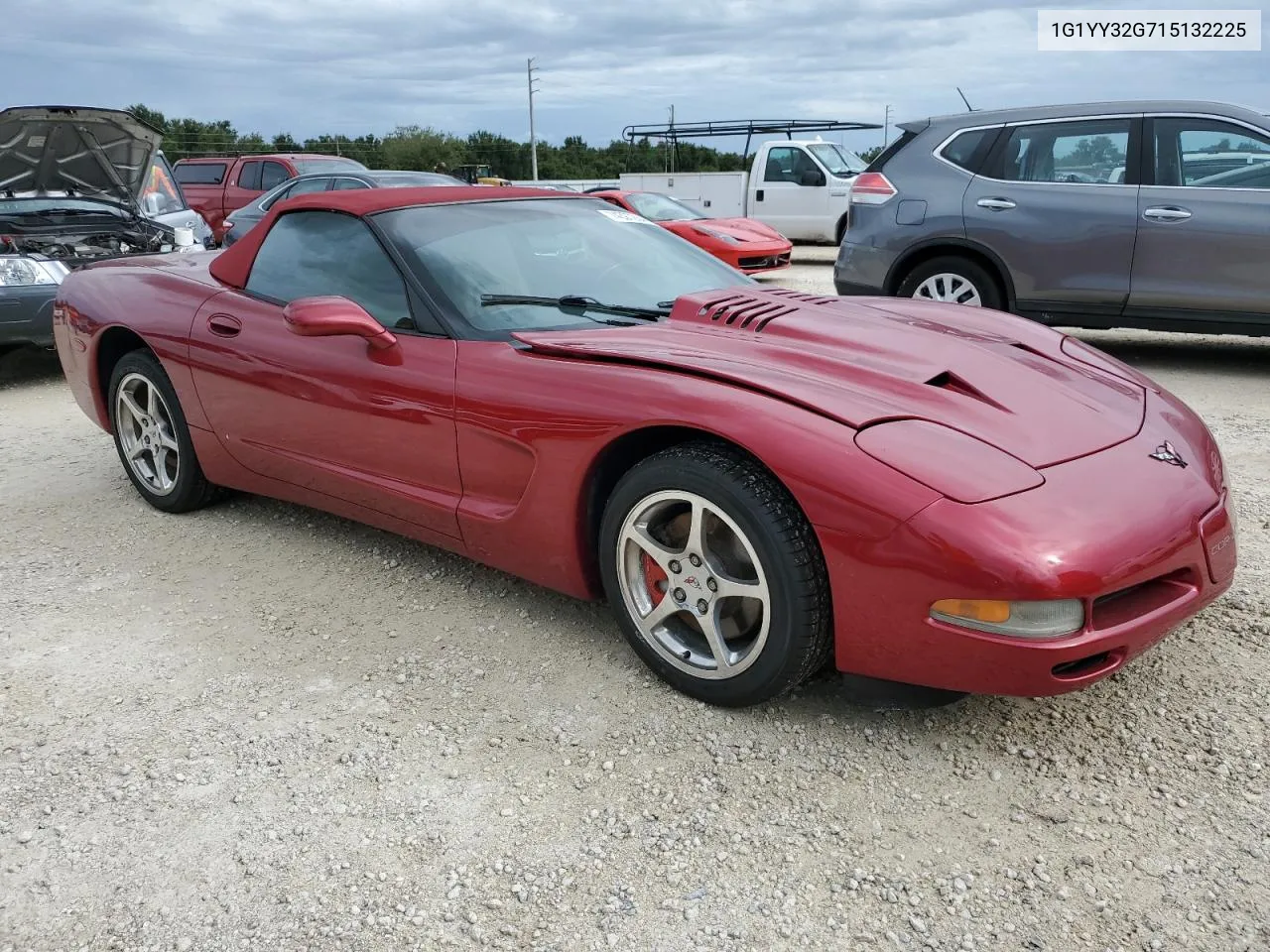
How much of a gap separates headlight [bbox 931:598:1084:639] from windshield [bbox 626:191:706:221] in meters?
9.96

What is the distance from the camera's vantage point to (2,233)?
23.4 feet

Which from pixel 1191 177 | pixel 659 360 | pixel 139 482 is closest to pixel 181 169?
pixel 139 482

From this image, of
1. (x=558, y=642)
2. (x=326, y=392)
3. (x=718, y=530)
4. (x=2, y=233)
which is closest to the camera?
(x=718, y=530)

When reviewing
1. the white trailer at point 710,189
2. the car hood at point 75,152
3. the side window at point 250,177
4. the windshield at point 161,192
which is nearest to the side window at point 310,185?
the windshield at point 161,192

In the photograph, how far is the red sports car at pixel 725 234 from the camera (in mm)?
11156

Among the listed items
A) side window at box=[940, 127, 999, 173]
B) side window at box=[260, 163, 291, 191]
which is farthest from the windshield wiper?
side window at box=[260, 163, 291, 191]

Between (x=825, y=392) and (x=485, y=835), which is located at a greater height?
(x=825, y=392)

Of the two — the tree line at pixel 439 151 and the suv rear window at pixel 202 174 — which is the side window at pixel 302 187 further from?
the tree line at pixel 439 151

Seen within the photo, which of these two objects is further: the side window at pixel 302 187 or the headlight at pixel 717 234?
the headlight at pixel 717 234

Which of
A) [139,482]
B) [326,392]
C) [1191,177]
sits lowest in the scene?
[139,482]

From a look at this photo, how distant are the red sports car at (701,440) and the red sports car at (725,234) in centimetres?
761

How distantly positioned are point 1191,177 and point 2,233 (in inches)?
306

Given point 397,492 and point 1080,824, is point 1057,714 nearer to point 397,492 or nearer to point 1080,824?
point 1080,824

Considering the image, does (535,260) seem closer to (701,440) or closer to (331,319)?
(331,319)
